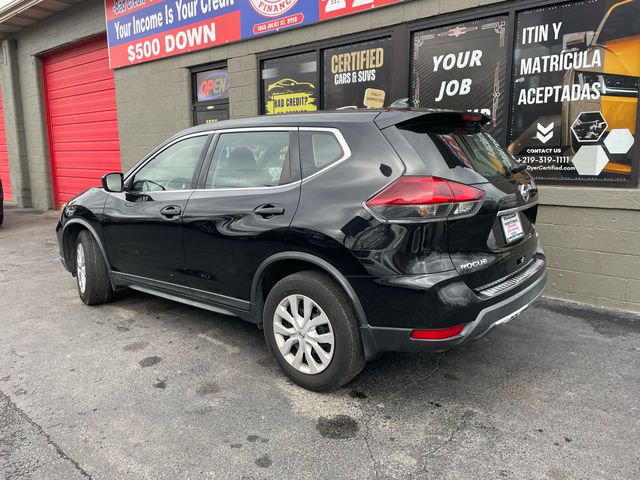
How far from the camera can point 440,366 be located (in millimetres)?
3598

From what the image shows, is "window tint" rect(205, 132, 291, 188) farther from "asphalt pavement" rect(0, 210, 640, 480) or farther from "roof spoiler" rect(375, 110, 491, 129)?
"asphalt pavement" rect(0, 210, 640, 480)

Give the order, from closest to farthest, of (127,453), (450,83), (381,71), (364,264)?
(127,453)
(364,264)
(450,83)
(381,71)

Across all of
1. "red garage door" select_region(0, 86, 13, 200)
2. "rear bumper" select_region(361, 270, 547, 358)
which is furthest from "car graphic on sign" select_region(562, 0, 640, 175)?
"red garage door" select_region(0, 86, 13, 200)

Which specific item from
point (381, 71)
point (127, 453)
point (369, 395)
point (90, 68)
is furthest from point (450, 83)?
point (90, 68)

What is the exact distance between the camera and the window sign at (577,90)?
4.66 m

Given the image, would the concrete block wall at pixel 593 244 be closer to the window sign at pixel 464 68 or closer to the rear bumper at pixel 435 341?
the window sign at pixel 464 68

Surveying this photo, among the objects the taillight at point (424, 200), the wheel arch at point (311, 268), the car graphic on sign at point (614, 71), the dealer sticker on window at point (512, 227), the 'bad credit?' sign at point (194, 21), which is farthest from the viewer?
the 'bad credit?' sign at point (194, 21)

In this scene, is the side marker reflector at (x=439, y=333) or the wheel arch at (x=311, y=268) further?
the wheel arch at (x=311, y=268)

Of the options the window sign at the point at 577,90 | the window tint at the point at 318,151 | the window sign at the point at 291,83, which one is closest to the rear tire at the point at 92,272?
the window tint at the point at 318,151

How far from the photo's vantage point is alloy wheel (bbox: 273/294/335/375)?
306 cm

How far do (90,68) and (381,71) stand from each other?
25.4 ft

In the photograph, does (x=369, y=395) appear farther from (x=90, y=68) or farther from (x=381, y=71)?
(x=90, y=68)

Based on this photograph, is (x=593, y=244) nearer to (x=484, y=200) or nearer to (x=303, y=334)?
(x=484, y=200)

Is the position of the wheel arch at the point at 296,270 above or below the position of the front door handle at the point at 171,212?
below
